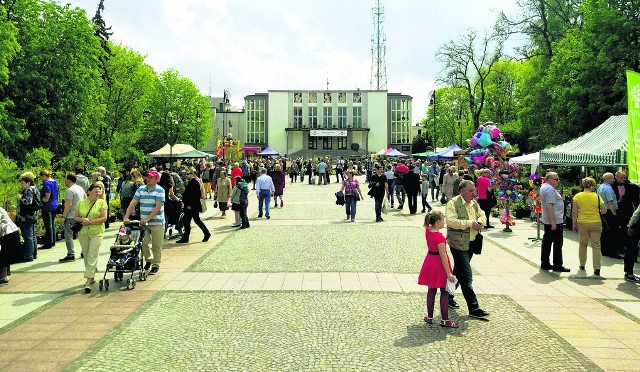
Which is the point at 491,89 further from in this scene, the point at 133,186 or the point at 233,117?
the point at 233,117

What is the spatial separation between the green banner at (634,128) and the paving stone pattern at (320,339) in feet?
9.82

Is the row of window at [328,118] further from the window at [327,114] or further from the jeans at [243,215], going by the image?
the jeans at [243,215]

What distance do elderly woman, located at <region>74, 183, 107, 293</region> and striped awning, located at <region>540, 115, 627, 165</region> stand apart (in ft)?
37.3

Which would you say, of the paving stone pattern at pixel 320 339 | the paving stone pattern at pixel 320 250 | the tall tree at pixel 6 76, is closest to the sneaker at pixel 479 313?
the paving stone pattern at pixel 320 339

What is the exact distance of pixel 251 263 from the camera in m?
10.3

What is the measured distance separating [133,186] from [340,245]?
4.89 metres

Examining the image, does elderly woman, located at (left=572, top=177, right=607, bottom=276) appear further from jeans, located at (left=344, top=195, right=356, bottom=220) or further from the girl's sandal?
jeans, located at (left=344, top=195, right=356, bottom=220)

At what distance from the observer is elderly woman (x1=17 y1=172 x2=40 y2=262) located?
1029 centimetres

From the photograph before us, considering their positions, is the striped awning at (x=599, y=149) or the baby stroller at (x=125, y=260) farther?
the striped awning at (x=599, y=149)

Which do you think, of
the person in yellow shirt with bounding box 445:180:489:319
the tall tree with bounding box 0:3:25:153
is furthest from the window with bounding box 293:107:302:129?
the person in yellow shirt with bounding box 445:180:489:319

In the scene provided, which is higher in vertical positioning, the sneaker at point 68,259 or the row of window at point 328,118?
the row of window at point 328,118

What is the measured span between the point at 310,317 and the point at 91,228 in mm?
3773

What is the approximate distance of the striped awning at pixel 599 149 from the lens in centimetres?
1339

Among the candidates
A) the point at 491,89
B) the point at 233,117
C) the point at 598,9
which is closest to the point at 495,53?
the point at 491,89
